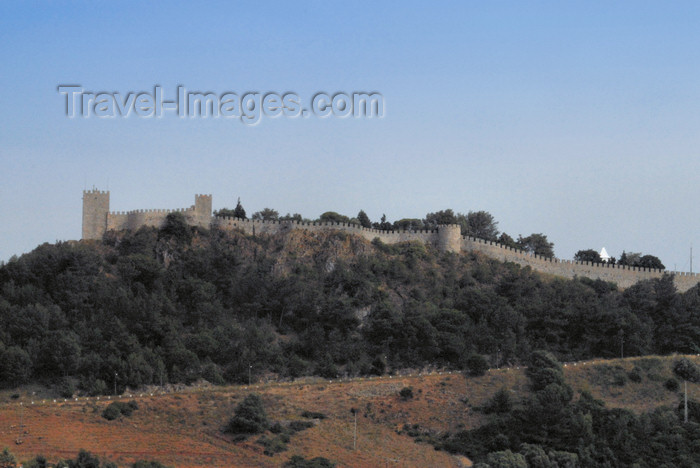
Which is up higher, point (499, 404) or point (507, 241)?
point (507, 241)

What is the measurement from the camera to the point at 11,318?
69.2m

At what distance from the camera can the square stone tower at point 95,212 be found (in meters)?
81.8

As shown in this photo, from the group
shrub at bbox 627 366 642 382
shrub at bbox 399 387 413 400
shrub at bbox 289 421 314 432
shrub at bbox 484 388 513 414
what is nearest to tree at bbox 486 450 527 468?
shrub at bbox 484 388 513 414

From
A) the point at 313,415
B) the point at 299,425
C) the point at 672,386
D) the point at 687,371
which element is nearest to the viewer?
the point at 299,425

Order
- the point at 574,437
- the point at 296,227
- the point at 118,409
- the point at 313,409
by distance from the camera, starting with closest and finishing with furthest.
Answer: the point at 118,409
the point at 574,437
the point at 313,409
the point at 296,227

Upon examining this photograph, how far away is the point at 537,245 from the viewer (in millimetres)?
94875

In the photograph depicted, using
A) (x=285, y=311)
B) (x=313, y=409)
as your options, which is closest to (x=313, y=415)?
(x=313, y=409)

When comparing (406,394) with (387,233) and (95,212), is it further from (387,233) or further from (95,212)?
(95,212)

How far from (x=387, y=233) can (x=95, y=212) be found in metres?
20.8

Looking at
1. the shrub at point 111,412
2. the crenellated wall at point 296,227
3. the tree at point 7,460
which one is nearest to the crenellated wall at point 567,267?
the crenellated wall at point 296,227

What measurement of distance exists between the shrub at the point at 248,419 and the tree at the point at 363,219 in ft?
114

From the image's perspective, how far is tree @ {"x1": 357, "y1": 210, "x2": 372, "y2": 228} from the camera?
9329cm

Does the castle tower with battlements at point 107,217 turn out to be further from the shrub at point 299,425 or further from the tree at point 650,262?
the tree at point 650,262

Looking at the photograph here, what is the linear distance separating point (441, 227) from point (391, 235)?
12.0 feet
